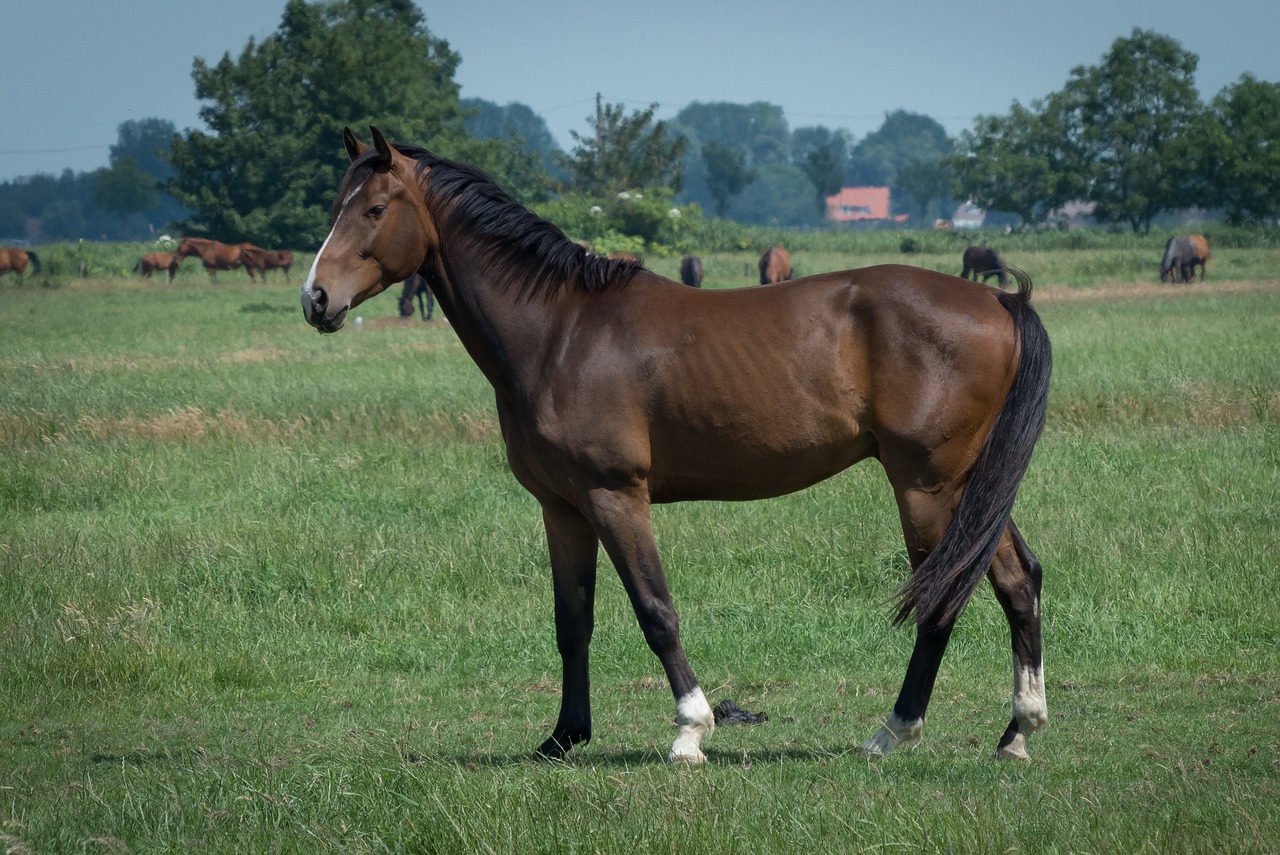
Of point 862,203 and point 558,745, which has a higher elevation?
point 862,203

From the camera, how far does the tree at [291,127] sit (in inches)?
2092

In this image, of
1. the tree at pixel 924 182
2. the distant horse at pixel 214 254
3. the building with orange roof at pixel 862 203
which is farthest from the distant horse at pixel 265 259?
the building with orange roof at pixel 862 203

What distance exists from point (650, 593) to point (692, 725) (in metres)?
0.52

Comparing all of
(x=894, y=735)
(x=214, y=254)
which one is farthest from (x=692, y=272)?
(x=894, y=735)

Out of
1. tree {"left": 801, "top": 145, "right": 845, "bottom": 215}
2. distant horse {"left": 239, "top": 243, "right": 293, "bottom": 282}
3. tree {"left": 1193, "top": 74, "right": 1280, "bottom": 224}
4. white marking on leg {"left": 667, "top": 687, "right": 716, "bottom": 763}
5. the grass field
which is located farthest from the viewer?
tree {"left": 801, "top": 145, "right": 845, "bottom": 215}

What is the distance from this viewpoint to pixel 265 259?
4588 cm

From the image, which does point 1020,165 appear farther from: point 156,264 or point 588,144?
point 156,264

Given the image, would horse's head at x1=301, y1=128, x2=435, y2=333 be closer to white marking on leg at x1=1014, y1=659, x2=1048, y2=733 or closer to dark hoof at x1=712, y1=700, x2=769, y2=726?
dark hoof at x1=712, y1=700, x2=769, y2=726

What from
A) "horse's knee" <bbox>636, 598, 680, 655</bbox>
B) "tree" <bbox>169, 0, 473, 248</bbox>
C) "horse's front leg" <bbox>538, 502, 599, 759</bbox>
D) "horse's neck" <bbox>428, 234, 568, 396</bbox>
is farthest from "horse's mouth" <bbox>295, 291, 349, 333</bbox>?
"tree" <bbox>169, 0, 473, 248</bbox>

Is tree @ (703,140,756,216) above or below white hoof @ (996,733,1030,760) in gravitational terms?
above

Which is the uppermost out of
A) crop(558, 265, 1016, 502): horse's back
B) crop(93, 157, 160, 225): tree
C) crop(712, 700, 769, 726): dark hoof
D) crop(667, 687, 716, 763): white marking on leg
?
crop(93, 157, 160, 225): tree

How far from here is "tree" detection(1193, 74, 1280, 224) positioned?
62.4 meters

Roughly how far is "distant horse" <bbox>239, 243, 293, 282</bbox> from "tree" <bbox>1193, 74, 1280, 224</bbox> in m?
45.3

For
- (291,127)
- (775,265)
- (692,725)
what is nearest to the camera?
(692,725)
